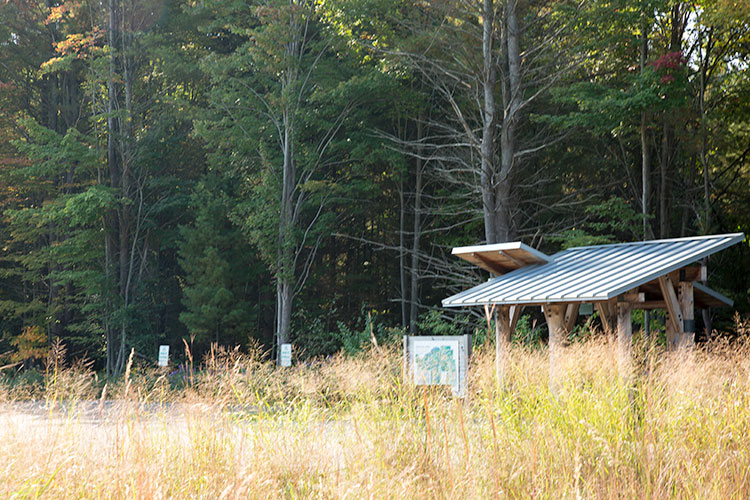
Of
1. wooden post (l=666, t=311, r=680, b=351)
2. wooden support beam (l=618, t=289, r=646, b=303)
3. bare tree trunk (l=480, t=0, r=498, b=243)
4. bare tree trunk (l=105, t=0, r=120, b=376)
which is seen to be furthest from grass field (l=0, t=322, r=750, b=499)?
bare tree trunk (l=105, t=0, r=120, b=376)

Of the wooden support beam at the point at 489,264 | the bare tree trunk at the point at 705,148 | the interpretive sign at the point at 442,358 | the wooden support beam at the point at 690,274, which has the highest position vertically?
A: the bare tree trunk at the point at 705,148

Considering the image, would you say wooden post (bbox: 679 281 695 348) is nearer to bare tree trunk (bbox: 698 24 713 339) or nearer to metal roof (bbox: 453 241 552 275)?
metal roof (bbox: 453 241 552 275)

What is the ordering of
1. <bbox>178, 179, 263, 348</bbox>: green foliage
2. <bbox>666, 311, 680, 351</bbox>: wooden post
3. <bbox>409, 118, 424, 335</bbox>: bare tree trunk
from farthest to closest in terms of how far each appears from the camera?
<bbox>178, 179, 263, 348</bbox>: green foliage
<bbox>409, 118, 424, 335</bbox>: bare tree trunk
<bbox>666, 311, 680, 351</bbox>: wooden post

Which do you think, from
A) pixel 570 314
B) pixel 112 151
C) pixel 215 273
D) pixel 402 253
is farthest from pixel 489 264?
pixel 112 151

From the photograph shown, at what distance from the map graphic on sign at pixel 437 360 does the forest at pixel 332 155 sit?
6.17 metres

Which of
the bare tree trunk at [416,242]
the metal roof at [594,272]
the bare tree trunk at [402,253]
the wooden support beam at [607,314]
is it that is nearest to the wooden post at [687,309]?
the metal roof at [594,272]

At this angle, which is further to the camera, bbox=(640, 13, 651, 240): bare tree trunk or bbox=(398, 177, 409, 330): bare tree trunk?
bbox=(398, 177, 409, 330): bare tree trunk

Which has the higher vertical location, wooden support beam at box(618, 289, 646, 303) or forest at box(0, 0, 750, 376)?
forest at box(0, 0, 750, 376)

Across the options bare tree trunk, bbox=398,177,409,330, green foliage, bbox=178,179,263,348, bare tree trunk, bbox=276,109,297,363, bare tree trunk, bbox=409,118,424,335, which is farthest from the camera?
green foliage, bbox=178,179,263,348

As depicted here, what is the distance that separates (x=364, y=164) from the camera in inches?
739

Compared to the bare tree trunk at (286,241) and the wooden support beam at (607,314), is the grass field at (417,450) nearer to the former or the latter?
the wooden support beam at (607,314)

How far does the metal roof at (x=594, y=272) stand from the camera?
25.2ft

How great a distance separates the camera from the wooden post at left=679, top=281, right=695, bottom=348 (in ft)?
28.0

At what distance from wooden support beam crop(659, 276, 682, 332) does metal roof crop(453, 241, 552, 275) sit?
162cm
